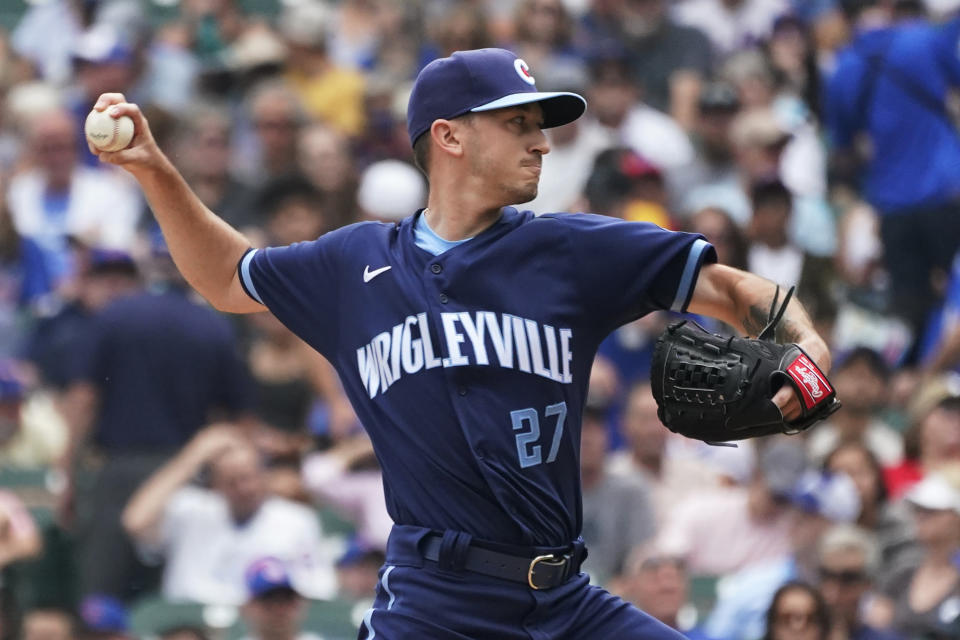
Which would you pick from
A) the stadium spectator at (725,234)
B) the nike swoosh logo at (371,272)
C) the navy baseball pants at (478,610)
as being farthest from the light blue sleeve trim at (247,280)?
the stadium spectator at (725,234)

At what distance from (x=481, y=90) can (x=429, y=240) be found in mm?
397

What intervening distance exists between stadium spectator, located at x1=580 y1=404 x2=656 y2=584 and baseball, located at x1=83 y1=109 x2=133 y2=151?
12.8 ft

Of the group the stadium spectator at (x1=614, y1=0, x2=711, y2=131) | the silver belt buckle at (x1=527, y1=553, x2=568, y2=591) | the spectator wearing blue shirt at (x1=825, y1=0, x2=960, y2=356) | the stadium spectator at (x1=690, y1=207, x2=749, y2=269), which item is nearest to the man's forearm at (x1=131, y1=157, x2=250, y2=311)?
the silver belt buckle at (x1=527, y1=553, x2=568, y2=591)

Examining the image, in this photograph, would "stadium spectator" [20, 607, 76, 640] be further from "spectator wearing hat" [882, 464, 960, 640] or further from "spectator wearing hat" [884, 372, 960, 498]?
"spectator wearing hat" [884, 372, 960, 498]

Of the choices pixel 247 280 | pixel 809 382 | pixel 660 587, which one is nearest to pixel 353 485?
pixel 660 587

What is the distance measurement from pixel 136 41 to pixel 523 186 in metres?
7.77

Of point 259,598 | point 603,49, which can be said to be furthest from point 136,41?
point 259,598

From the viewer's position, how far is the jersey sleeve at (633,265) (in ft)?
13.7

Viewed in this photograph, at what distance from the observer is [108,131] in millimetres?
4414

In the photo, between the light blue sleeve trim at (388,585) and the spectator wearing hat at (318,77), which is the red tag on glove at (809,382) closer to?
the light blue sleeve trim at (388,585)

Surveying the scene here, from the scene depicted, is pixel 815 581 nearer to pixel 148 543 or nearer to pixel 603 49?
pixel 148 543

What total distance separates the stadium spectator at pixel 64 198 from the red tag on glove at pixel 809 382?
672 centimetres

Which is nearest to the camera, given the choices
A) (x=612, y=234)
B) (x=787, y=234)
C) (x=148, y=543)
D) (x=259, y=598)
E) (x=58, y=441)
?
(x=612, y=234)

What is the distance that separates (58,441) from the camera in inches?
346
